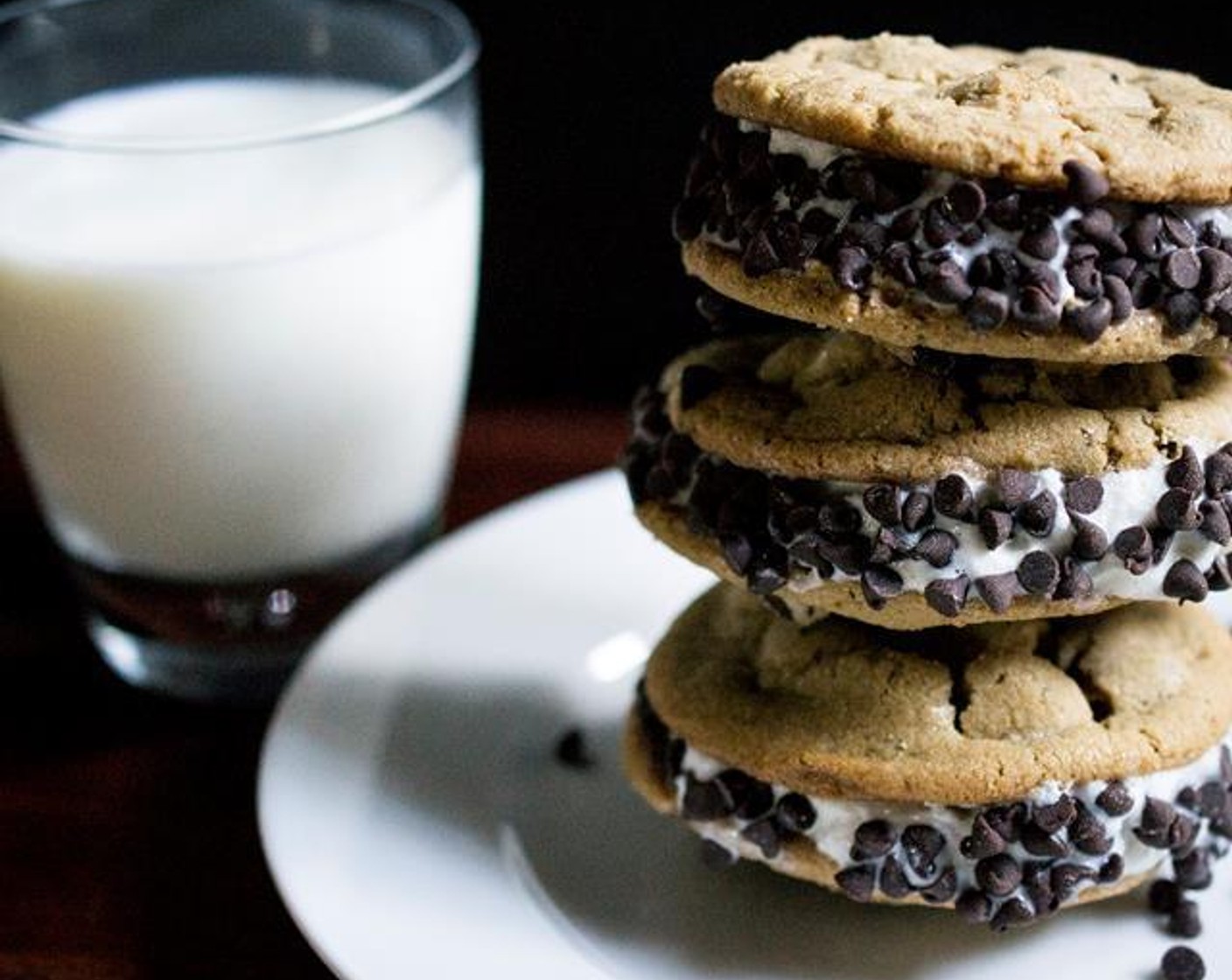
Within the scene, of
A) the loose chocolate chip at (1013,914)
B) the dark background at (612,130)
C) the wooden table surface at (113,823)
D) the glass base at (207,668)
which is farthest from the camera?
the dark background at (612,130)

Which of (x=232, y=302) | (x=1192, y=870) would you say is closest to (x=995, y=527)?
(x=1192, y=870)

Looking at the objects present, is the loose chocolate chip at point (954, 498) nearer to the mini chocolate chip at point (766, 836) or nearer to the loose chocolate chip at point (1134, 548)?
the loose chocolate chip at point (1134, 548)

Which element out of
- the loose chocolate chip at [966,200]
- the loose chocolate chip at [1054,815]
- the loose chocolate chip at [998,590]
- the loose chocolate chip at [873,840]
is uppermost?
the loose chocolate chip at [966,200]

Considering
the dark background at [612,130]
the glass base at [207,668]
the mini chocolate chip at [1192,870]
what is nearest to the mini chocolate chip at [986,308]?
the mini chocolate chip at [1192,870]

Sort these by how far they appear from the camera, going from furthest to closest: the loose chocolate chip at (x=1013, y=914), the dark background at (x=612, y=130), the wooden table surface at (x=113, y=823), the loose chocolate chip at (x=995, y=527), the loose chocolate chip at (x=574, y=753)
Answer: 1. the dark background at (x=612, y=130)
2. the loose chocolate chip at (x=574, y=753)
3. the wooden table surface at (x=113, y=823)
4. the loose chocolate chip at (x=1013, y=914)
5. the loose chocolate chip at (x=995, y=527)

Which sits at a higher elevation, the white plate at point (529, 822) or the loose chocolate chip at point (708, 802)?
the loose chocolate chip at point (708, 802)

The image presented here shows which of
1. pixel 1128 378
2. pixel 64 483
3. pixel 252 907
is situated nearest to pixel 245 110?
pixel 64 483

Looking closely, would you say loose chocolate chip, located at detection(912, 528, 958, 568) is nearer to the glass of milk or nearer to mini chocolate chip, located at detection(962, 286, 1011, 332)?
mini chocolate chip, located at detection(962, 286, 1011, 332)
